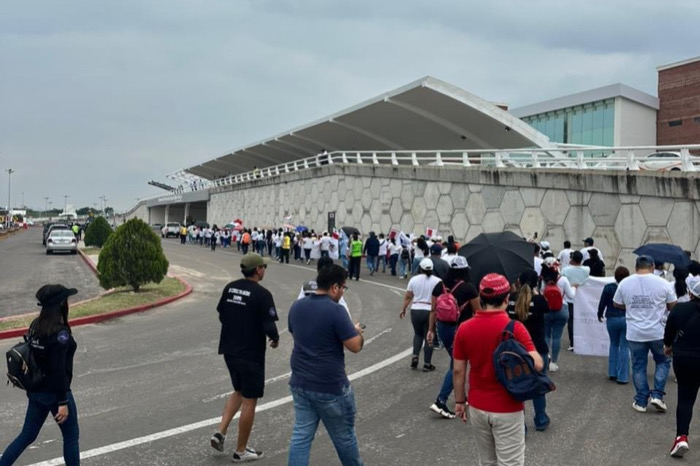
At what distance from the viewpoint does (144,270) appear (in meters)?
16.8

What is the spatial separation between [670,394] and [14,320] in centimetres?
1208

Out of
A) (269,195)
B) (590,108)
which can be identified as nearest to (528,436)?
(269,195)

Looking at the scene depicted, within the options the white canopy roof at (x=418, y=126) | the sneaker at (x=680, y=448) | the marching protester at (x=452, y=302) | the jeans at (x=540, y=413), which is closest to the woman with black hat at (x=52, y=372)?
the marching protester at (x=452, y=302)

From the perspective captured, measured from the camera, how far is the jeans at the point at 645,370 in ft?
23.3

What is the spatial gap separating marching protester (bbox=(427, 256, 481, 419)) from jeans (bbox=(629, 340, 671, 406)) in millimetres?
2060

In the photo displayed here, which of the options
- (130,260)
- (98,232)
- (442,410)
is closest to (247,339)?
(442,410)

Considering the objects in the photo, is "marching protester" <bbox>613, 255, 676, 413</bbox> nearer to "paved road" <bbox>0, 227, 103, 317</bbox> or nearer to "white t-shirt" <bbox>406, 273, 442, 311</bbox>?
"white t-shirt" <bbox>406, 273, 442, 311</bbox>

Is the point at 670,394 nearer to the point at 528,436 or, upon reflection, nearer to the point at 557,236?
the point at 528,436

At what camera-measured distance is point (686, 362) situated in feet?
18.8

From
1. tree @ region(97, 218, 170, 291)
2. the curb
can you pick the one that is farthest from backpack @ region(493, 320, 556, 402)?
tree @ region(97, 218, 170, 291)

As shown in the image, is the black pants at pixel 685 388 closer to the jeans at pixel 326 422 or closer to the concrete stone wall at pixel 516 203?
the jeans at pixel 326 422

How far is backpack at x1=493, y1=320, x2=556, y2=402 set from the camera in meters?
3.83

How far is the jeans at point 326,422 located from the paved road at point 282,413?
1.14 metres

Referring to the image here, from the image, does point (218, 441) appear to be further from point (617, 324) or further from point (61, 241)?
point (61, 241)
